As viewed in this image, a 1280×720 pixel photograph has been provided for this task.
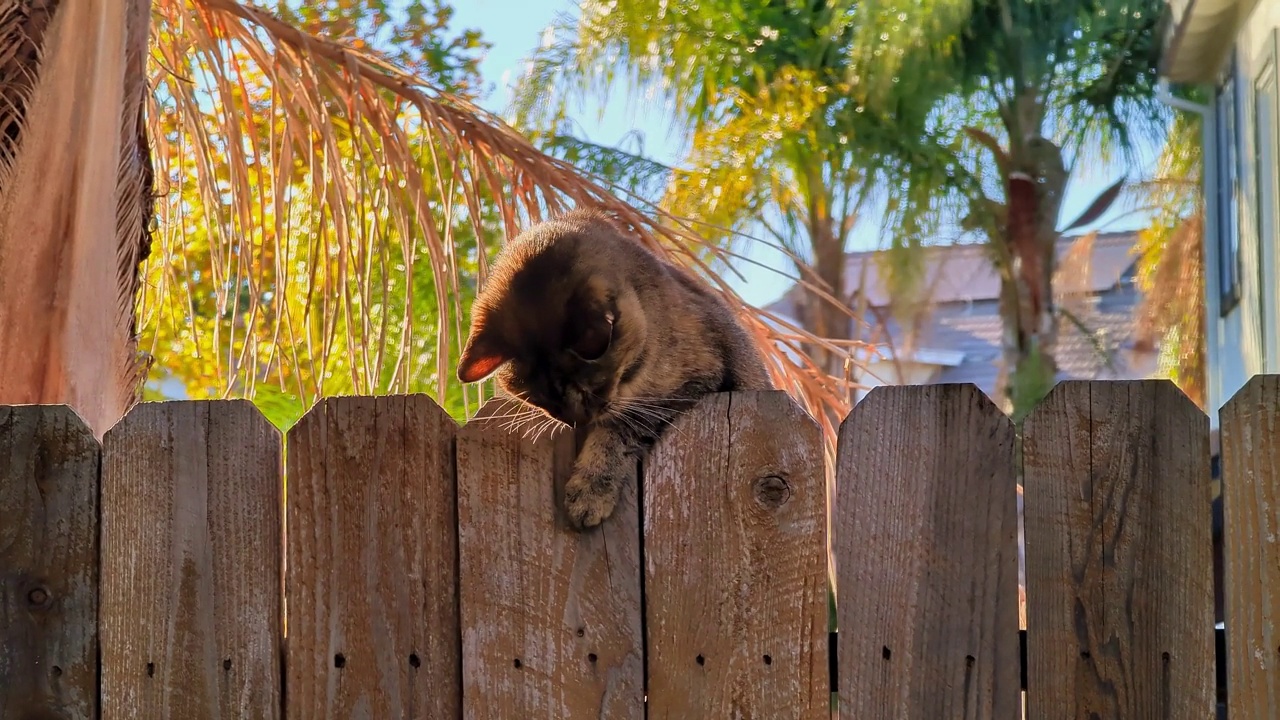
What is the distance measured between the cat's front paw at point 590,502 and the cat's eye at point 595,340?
0.62 meters

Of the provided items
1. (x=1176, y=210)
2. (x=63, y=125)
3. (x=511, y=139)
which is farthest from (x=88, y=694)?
(x=1176, y=210)

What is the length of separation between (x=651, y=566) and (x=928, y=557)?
409mm

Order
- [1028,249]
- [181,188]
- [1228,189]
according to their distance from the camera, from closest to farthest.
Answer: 1. [181,188]
2. [1228,189]
3. [1028,249]

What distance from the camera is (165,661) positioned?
1975 mm

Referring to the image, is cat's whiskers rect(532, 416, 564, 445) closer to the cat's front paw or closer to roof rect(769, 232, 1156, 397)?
the cat's front paw

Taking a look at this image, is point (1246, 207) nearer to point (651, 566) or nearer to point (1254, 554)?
point (1254, 554)

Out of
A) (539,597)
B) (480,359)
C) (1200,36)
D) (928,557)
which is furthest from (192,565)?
(1200,36)

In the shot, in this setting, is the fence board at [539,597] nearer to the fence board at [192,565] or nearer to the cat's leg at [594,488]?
the cat's leg at [594,488]

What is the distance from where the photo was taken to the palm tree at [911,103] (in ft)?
60.0

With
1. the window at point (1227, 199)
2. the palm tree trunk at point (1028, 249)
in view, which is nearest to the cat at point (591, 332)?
the window at point (1227, 199)

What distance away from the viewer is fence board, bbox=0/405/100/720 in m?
2.00

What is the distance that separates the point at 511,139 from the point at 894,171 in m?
16.6

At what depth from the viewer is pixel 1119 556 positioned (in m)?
1.77

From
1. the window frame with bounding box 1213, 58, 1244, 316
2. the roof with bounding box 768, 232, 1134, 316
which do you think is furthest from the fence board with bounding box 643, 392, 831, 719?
the roof with bounding box 768, 232, 1134, 316
